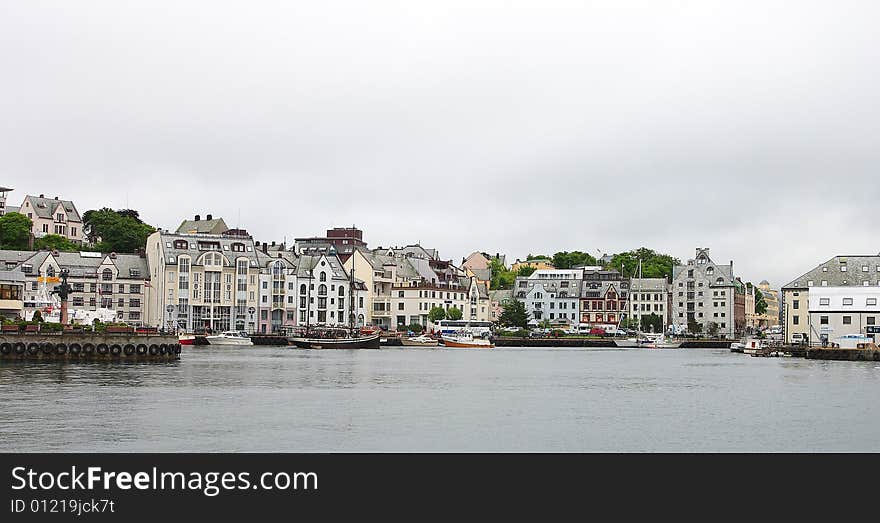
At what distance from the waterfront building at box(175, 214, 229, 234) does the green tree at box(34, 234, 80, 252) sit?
23.2m

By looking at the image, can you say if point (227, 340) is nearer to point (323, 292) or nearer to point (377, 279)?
point (323, 292)

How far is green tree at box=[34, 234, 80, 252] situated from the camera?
160750mm

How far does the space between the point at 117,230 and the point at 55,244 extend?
9405 mm

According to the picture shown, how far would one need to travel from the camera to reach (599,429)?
1615 inches

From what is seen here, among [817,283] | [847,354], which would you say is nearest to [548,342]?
[817,283]

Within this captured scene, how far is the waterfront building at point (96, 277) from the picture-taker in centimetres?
13775

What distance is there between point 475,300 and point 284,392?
5251 inches

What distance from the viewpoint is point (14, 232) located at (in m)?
159

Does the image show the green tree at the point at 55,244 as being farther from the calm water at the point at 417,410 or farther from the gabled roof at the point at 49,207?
the calm water at the point at 417,410

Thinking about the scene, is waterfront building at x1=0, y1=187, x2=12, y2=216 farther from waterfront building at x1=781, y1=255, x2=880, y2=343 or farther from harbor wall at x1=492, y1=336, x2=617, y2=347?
waterfront building at x1=781, y1=255, x2=880, y2=343
